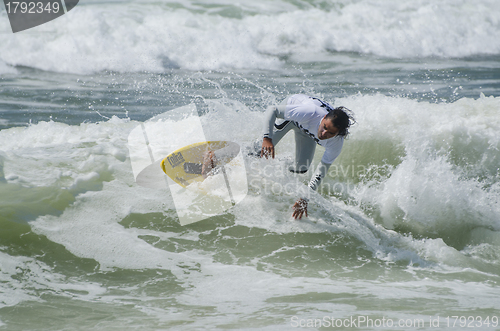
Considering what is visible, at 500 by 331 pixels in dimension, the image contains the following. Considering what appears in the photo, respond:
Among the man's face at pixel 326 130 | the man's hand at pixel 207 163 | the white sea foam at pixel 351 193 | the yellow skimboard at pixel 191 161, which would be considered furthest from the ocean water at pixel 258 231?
the man's face at pixel 326 130

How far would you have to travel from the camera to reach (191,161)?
4902mm

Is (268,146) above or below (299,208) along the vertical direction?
above

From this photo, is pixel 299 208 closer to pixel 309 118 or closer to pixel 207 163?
pixel 309 118

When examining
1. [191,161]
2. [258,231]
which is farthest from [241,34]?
[258,231]

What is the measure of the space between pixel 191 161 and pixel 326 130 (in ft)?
6.23

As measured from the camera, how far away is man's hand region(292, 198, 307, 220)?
4367 millimetres

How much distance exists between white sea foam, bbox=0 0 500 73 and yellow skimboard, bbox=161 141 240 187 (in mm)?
9414

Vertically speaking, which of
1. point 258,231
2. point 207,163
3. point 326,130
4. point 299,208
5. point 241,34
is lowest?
point 258,231

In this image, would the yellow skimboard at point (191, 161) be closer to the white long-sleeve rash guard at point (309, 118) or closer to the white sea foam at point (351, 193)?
the white sea foam at point (351, 193)

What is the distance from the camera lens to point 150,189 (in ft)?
15.8

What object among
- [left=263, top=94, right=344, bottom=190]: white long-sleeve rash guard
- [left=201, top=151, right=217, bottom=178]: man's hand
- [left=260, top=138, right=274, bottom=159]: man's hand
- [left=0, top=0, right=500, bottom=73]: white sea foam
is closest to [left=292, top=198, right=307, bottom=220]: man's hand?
[left=263, top=94, right=344, bottom=190]: white long-sleeve rash guard

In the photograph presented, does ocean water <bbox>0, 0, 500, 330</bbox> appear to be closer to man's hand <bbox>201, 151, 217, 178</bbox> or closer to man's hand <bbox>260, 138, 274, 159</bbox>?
man's hand <bbox>201, 151, 217, 178</bbox>

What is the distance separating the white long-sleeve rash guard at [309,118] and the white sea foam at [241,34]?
10.0 meters

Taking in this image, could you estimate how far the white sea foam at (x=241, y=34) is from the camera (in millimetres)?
14094
